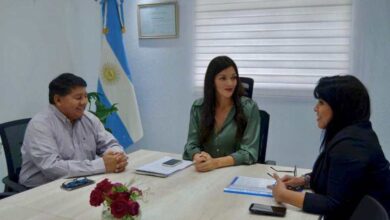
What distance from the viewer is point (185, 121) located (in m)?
3.98

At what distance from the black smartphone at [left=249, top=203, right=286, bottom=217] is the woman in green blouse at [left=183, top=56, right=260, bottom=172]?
75 cm

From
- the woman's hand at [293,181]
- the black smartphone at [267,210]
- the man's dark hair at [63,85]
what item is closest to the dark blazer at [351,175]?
the black smartphone at [267,210]

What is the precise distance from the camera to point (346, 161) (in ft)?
5.07

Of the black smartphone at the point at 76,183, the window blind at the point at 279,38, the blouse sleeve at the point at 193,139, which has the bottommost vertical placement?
the black smartphone at the point at 76,183

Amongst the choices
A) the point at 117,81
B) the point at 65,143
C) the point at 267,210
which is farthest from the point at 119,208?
the point at 117,81

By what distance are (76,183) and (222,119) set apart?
1.02m

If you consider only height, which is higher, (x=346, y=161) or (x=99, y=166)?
(x=346, y=161)

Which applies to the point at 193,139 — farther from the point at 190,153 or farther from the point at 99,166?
the point at 99,166

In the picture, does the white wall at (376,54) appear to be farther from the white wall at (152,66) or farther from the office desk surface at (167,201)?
the office desk surface at (167,201)

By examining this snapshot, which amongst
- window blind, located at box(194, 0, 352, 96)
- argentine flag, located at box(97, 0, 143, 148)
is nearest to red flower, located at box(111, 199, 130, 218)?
window blind, located at box(194, 0, 352, 96)

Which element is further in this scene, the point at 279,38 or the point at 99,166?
the point at 279,38

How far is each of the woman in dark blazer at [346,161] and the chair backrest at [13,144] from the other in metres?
1.64

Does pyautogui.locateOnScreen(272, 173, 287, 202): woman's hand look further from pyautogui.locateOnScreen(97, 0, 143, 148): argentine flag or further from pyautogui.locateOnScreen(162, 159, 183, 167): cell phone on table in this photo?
pyautogui.locateOnScreen(97, 0, 143, 148): argentine flag

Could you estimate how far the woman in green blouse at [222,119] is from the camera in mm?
2467
